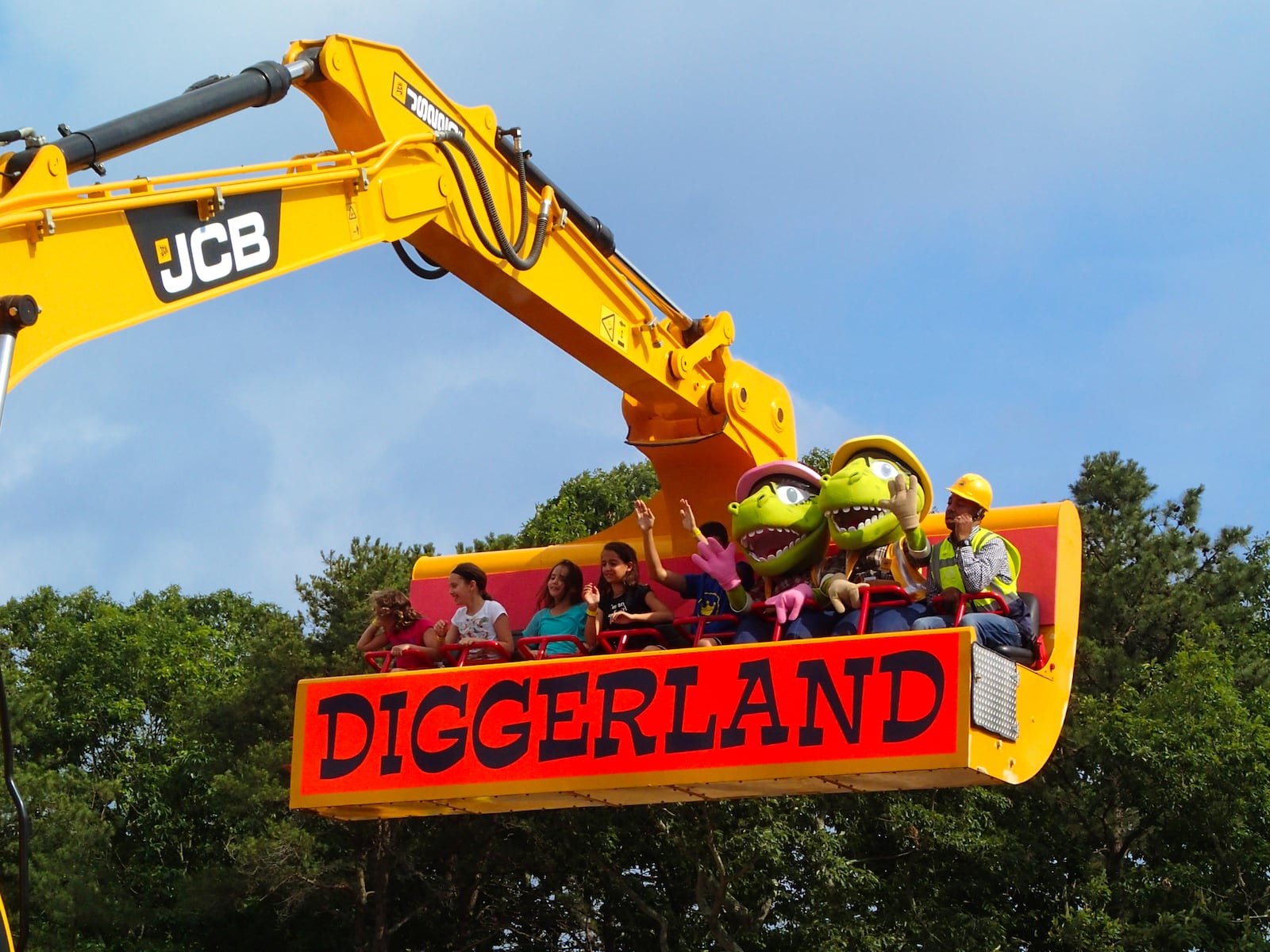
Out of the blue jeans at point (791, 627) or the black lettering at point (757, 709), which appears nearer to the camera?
the black lettering at point (757, 709)

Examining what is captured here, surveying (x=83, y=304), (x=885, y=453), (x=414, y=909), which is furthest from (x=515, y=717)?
(x=414, y=909)

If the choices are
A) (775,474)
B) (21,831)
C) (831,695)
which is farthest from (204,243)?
(775,474)

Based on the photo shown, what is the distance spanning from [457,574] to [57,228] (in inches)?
225

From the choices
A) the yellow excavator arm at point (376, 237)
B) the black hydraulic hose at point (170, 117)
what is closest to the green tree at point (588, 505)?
the yellow excavator arm at point (376, 237)

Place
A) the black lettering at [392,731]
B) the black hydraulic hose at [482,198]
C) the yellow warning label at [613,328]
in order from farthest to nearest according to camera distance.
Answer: the yellow warning label at [613,328], the black lettering at [392,731], the black hydraulic hose at [482,198]

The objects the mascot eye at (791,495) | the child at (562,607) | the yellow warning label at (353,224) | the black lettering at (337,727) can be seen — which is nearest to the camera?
the yellow warning label at (353,224)

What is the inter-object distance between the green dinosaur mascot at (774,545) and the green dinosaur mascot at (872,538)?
0.14m

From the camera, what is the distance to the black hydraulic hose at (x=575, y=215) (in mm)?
11008

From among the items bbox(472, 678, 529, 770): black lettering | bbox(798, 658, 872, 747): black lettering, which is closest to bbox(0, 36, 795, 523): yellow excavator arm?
bbox(472, 678, 529, 770): black lettering

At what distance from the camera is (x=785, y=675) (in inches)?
387

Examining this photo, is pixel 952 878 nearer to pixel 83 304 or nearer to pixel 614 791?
pixel 614 791

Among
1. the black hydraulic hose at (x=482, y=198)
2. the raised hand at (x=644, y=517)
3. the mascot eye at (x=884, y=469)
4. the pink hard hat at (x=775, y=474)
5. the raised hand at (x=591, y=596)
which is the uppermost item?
the black hydraulic hose at (x=482, y=198)

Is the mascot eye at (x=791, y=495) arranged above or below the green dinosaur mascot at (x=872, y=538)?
above

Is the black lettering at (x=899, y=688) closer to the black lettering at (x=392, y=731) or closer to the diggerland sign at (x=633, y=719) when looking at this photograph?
the diggerland sign at (x=633, y=719)
